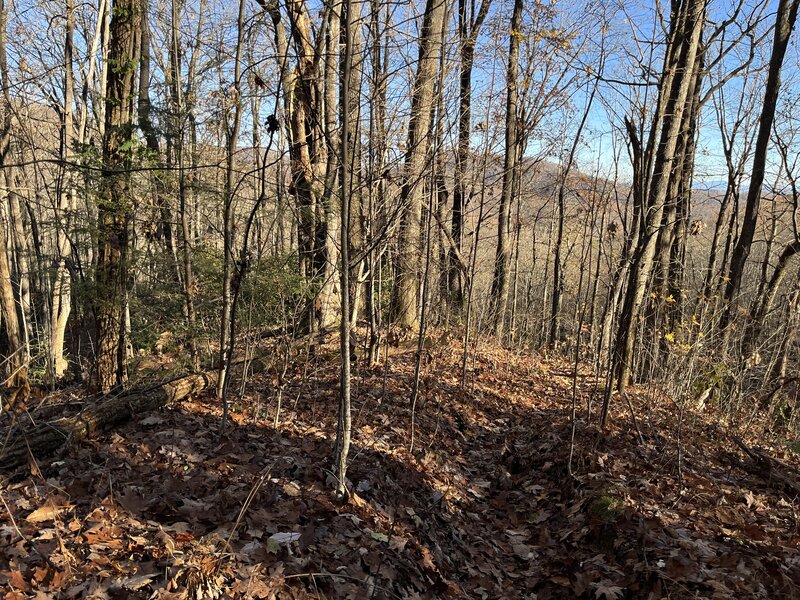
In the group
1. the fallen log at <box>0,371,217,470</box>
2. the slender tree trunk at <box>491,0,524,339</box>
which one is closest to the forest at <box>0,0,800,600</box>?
the fallen log at <box>0,371,217,470</box>

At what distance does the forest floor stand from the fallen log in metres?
0.14

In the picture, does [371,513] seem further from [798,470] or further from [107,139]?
[107,139]

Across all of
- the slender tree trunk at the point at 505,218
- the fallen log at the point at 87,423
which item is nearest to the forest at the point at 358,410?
the fallen log at the point at 87,423

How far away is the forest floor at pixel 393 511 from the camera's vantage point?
2.63m

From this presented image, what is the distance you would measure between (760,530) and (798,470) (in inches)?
78.0

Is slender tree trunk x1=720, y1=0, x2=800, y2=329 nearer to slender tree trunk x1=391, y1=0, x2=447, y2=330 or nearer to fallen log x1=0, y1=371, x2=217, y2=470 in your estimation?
slender tree trunk x1=391, y1=0, x2=447, y2=330

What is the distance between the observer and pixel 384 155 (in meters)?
6.04

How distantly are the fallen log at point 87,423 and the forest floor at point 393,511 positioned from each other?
0.44ft

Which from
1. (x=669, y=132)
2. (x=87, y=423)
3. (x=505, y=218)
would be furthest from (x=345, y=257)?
(x=505, y=218)

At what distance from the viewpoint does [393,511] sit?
152 inches

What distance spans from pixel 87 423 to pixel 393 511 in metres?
2.94

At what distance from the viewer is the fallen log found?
12.3ft

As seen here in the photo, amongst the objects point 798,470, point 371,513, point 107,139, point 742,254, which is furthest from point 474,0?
point 371,513

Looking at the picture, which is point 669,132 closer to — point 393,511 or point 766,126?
point 766,126
